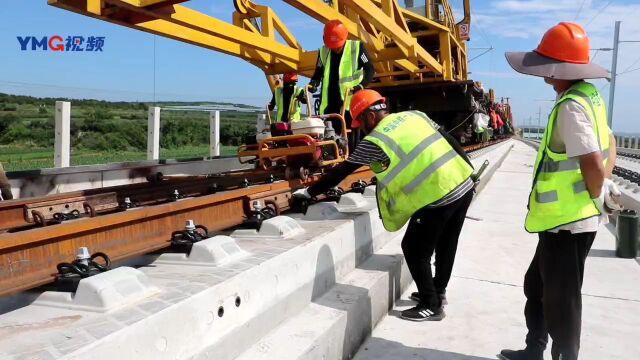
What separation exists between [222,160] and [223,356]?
269 inches

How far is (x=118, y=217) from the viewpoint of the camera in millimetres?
2922

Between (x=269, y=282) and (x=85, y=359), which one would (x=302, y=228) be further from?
(x=85, y=359)

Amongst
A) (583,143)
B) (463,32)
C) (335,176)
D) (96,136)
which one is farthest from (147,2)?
(463,32)

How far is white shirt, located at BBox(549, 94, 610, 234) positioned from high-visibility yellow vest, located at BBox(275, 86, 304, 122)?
4.36 meters

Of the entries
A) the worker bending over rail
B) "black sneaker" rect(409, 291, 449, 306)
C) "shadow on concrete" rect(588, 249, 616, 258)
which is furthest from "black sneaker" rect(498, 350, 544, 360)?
the worker bending over rail

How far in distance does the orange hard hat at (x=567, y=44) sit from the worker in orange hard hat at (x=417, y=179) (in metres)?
0.90

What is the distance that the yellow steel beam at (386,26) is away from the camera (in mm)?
6559

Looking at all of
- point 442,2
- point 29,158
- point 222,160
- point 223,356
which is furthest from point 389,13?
point 223,356

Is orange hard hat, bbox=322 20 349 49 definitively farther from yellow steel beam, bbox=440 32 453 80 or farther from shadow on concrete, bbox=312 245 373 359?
yellow steel beam, bbox=440 32 453 80

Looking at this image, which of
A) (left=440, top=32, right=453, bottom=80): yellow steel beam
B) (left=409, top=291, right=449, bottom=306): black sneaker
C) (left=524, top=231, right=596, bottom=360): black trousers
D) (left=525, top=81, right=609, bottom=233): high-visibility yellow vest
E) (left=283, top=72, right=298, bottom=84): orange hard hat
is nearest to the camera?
(left=525, top=81, right=609, bottom=233): high-visibility yellow vest

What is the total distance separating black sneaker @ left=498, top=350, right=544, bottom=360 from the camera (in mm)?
2775

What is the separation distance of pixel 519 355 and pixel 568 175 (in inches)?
42.9

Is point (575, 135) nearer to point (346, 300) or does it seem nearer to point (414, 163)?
point (414, 163)

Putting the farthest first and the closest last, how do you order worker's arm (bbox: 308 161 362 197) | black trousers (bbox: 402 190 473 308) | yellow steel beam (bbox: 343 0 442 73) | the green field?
1. the green field
2. yellow steel beam (bbox: 343 0 442 73)
3. worker's arm (bbox: 308 161 362 197)
4. black trousers (bbox: 402 190 473 308)
